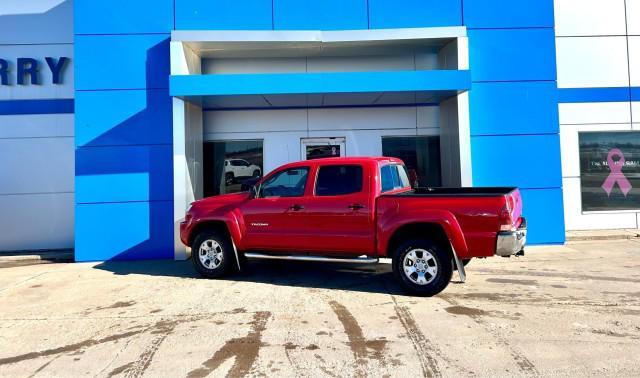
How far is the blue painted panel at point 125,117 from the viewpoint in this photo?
9.84m

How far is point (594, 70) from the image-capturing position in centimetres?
1189

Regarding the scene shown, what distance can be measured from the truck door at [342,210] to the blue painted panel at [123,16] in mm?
5756

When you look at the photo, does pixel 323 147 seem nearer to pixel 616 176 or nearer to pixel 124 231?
pixel 124 231

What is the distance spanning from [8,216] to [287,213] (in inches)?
348

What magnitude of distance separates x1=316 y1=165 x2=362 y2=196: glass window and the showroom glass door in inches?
176

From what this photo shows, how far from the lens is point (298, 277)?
770cm

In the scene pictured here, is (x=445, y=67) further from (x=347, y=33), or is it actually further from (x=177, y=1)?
(x=177, y=1)

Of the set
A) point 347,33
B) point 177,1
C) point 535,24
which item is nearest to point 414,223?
point 347,33

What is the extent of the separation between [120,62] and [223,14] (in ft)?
8.23

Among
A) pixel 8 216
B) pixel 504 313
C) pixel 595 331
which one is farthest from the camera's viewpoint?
pixel 8 216

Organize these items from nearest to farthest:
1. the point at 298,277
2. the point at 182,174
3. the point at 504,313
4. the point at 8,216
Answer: the point at 504,313 < the point at 298,277 < the point at 182,174 < the point at 8,216

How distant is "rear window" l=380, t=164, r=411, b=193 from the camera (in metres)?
6.90

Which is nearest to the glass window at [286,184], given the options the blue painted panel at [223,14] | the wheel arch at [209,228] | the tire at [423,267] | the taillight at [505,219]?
the wheel arch at [209,228]

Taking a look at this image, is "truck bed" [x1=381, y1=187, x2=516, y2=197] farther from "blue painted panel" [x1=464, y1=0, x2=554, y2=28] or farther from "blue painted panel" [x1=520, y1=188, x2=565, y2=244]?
"blue painted panel" [x1=464, y1=0, x2=554, y2=28]
